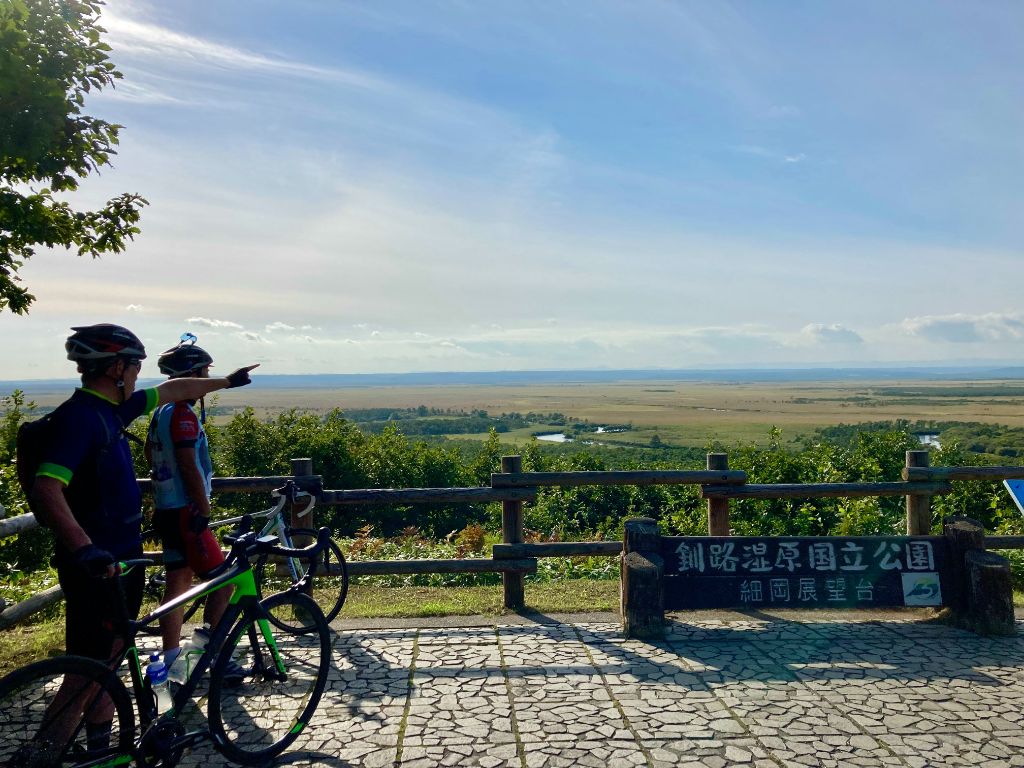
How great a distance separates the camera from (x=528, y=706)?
15.1ft

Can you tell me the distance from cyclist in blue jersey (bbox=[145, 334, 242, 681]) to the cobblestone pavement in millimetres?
996

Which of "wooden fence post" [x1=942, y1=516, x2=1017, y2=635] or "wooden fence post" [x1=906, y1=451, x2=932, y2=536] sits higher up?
"wooden fence post" [x1=906, y1=451, x2=932, y2=536]

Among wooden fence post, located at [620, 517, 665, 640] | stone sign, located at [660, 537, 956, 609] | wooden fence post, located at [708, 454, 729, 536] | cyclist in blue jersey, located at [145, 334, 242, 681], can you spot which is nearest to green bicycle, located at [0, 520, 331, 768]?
cyclist in blue jersey, located at [145, 334, 242, 681]

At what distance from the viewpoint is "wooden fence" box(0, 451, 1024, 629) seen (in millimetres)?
6695

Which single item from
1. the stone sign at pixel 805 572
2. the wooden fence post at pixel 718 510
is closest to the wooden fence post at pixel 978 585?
the stone sign at pixel 805 572

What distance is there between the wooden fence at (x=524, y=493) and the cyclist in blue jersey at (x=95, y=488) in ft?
9.24

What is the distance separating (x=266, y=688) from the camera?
4.50 m

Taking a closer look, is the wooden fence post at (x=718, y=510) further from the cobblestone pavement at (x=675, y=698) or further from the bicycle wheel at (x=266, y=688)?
the bicycle wheel at (x=266, y=688)

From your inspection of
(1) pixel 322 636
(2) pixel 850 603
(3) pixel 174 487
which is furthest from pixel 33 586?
(2) pixel 850 603

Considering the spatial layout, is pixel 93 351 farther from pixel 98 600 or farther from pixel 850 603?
pixel 850 603

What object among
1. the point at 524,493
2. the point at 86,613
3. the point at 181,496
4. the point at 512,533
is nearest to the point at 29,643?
the point at 181,496

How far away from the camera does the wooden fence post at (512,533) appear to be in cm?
683

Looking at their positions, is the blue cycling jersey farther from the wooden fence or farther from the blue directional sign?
the blue directional sign

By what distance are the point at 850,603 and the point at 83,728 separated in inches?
214
